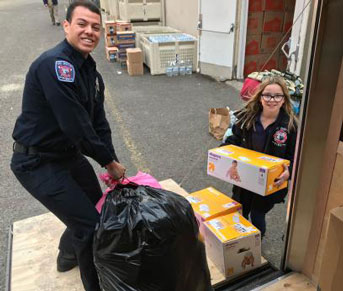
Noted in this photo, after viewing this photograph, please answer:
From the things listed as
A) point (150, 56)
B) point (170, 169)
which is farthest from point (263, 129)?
point (150, 56)

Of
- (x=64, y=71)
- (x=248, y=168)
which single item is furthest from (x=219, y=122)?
(x=64, y=71)

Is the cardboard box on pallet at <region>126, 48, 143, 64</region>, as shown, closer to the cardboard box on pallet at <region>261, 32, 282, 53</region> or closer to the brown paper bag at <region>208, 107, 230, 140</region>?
the cardboard box on pallet at <region>261, 32, 282, 53</region>

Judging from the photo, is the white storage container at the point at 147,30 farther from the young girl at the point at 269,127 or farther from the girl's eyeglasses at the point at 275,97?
the girl's eyeglasses at the point at 275,97

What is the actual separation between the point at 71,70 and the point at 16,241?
1.62 metres

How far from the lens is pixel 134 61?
7.70 meters

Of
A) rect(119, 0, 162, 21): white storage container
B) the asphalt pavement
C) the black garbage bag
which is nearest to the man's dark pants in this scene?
the black garbage bag

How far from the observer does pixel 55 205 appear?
181cm

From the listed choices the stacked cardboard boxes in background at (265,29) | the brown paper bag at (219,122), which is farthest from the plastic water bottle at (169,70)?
the brown paper bag at (219,122)

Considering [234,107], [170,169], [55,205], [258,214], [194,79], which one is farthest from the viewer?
[194,79]

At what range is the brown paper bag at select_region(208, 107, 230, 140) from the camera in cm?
435

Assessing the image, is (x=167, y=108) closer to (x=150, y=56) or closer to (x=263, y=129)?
(x=150, y=56)

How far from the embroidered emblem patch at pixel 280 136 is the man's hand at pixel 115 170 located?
112 centimetres

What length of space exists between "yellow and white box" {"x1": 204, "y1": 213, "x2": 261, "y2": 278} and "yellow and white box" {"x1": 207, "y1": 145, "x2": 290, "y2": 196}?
0.88ft

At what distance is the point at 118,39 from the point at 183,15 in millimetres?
1889
